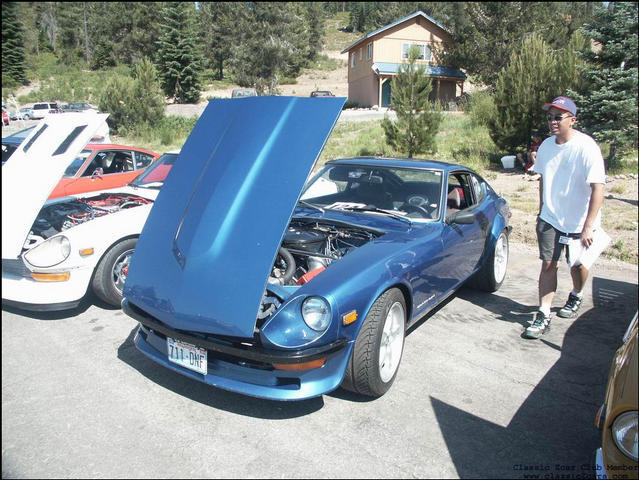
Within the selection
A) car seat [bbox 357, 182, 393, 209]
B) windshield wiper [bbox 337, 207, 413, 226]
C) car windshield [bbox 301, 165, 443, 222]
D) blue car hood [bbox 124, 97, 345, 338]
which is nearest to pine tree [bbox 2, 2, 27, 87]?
blue car hood [bbox 124, 97, 345, 338]

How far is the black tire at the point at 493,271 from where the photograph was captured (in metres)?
5.06

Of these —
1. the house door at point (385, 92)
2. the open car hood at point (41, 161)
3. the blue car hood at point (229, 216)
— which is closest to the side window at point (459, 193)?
the blue car hood at point (229, 216)

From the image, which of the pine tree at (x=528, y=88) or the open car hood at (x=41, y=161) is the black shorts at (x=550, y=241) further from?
the pine tree at (x=528, y=88)

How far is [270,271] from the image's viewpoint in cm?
281

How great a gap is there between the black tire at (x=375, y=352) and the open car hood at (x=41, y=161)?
2.06 m

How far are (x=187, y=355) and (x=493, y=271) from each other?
3.50m

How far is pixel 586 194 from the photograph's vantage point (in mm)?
4008

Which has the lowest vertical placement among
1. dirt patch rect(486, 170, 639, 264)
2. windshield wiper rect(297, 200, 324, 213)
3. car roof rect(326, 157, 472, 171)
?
dirt patch rect(486, 170, 639, 264)

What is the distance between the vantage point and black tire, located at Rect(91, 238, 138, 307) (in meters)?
4.47

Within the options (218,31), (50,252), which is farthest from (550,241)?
(218,31)

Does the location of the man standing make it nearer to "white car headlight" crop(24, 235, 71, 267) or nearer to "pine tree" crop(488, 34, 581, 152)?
"white car headlight" crop(24, 235, 71, 267)

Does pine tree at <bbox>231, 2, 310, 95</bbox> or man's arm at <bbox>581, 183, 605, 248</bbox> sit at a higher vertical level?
pine tree at <bbox>231, 2, 310, 95</bbox>

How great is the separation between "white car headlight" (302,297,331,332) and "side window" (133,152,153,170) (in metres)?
6.59

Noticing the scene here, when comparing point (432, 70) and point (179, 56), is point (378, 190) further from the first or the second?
point (432, 70)
